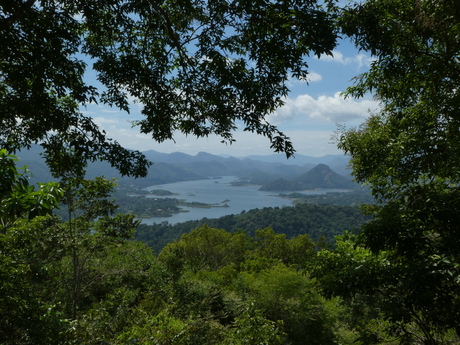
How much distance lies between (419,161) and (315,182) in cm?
17696

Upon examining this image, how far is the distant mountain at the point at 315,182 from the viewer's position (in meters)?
159

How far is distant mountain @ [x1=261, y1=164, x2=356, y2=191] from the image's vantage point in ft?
521

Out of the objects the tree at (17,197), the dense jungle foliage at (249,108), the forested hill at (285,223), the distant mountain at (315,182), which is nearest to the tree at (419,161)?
the dense jungle foliage at (249,108)

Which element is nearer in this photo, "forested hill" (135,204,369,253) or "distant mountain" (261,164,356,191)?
"forested hill" (135,204,369,253)

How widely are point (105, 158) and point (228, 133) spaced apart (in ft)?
4.54

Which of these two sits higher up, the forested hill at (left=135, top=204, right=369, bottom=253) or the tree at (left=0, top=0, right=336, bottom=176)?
the tree at (left=0, top=0, right=336, bottom=176)

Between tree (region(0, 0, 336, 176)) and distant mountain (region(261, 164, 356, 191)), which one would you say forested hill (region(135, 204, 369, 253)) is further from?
distant mountain (region(261, 164, 356, 191))

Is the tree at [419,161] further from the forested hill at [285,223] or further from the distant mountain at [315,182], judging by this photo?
the distant mountain at [315,182]

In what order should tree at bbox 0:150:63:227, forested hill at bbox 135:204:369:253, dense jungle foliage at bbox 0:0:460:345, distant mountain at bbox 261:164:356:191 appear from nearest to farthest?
1. tree at bbox 0:150:63:227
2. dense jungle foliage at bbox 0:0:460:345
3. forested hill at bbox 135:204:369:253
4. distant mountain at bbox 261:164:356:191

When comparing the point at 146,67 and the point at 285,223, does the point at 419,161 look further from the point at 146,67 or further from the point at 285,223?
the point at 285,223

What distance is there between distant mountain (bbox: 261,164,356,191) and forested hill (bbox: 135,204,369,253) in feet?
314

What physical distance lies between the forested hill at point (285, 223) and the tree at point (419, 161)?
46.4 m

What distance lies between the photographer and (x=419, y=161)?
325 centimetres

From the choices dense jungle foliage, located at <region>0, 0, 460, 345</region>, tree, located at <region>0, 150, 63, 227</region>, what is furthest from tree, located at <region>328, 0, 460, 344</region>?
tree, located at <region>0, 150, 63, 227</region>
